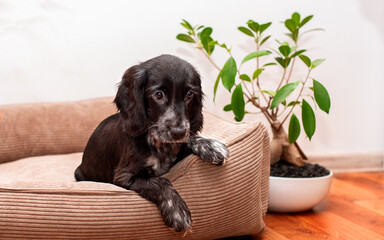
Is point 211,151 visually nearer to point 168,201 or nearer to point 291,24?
point 168,201

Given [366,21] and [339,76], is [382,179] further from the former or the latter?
[366,21]

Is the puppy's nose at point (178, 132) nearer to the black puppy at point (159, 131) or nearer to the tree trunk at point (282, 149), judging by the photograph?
the black puppy at point (159, 131)

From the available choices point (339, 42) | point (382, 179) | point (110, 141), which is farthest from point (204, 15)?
point (382, 179)

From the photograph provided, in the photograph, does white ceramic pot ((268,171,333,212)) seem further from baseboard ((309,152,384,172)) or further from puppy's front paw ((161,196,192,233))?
baseboard ((309,152,384,172))

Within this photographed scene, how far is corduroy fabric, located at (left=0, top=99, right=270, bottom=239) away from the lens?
1877mm

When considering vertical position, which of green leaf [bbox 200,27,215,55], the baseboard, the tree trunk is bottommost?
the baseboard

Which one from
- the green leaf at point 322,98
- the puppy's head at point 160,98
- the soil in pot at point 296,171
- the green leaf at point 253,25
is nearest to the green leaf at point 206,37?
the green leaf at point 253,25

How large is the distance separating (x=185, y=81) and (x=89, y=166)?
770mm

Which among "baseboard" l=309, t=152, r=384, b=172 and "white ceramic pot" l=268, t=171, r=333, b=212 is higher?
Answer: "white ceramic pot" l=268, t=171, r=333, b=212

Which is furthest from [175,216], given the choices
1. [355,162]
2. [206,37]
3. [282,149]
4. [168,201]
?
[355,162]

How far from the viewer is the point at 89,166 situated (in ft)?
8.02

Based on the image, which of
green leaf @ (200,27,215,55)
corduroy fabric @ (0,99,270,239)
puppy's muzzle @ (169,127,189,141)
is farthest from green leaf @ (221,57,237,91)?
puppy's muzzle @ (169,127,189,141)

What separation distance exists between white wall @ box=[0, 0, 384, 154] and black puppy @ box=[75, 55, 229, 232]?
1.33m

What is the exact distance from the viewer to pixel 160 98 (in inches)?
79.2
